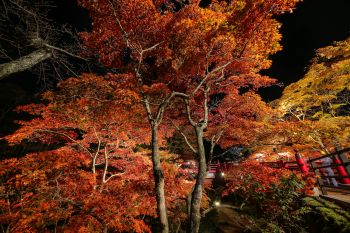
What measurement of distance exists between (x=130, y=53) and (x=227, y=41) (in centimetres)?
439

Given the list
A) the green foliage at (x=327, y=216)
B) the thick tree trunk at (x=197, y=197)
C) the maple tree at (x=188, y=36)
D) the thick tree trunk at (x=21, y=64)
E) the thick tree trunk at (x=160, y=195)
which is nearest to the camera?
Result: the thick tree trunk at (x=21, y=64)

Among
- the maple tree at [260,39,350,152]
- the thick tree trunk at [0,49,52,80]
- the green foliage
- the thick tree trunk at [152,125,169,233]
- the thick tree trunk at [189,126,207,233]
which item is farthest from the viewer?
the maple tree at [260,39,350,152]

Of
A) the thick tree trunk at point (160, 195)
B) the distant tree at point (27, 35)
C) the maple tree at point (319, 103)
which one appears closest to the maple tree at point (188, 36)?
the thick tree trunk at point (160, 195)

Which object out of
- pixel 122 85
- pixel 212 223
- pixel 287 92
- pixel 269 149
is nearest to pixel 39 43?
pixel 122 85

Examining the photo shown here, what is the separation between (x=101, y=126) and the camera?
10.2 metres

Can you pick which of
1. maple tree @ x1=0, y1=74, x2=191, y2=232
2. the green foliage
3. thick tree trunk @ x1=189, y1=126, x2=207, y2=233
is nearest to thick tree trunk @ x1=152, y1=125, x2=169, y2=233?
thick tree trunk @ x1=189, y1=126, x2=207, y2=233

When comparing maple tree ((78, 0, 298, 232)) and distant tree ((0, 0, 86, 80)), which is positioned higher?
maple tree ((78, 0, 298, 232))

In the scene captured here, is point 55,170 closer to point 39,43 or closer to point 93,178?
point 93,178

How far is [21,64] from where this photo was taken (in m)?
3.73

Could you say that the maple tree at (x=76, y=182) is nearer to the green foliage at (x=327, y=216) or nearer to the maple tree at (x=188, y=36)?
the maple tree at (x=188, y=36)

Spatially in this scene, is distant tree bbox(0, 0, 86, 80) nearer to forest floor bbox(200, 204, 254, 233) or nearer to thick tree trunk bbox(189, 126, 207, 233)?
thick tree trunk bbox(189, 126, 207, 233)

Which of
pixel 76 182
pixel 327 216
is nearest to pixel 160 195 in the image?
pixel 76 182

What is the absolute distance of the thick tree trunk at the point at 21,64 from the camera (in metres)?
3.53

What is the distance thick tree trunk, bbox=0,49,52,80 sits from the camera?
3533 millimetres
